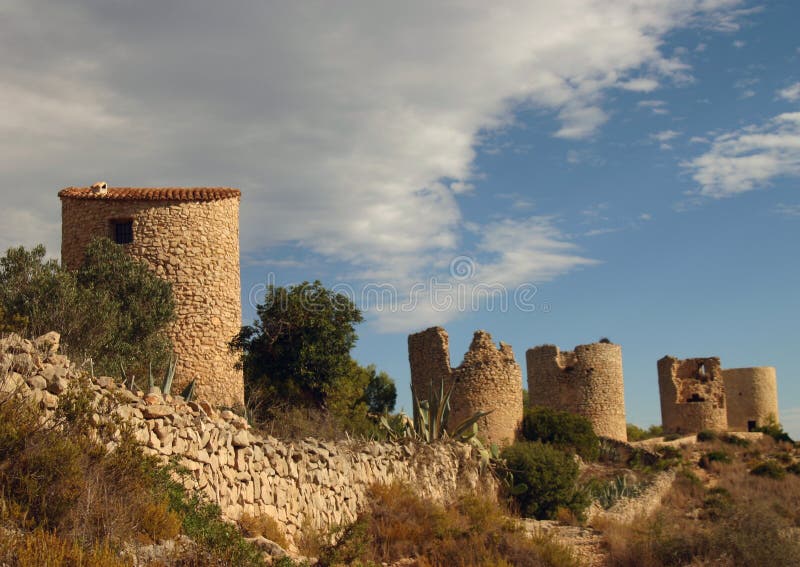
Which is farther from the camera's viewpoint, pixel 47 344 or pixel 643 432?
pixel 643 432

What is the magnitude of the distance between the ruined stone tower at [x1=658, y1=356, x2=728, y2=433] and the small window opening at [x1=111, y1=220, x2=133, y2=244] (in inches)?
1112

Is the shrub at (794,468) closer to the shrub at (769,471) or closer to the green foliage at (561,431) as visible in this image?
the shrub at (769,471)

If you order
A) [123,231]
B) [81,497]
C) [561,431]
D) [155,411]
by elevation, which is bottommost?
[561,431]

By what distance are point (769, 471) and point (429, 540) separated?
19.4 metres

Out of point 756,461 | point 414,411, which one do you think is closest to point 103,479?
point 414,411

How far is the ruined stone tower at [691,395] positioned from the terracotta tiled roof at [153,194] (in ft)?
85.8

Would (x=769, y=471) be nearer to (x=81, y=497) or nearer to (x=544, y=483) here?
(x=544, y=483)

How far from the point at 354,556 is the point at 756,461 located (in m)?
24.1

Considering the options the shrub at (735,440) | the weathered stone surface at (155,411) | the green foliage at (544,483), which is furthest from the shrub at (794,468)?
the weathered stone surface at (155,411)

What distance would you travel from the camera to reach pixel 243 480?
968 cm

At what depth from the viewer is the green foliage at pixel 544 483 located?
17.1 meters

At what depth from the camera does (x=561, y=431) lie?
27109 mm

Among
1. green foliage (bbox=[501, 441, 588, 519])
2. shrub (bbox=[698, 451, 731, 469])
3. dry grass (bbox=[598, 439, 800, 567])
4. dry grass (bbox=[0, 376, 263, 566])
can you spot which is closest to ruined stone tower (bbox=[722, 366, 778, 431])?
shrub (bbox=[698, 451, 731, 469])

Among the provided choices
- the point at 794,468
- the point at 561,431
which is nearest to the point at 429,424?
the point at 561,431
